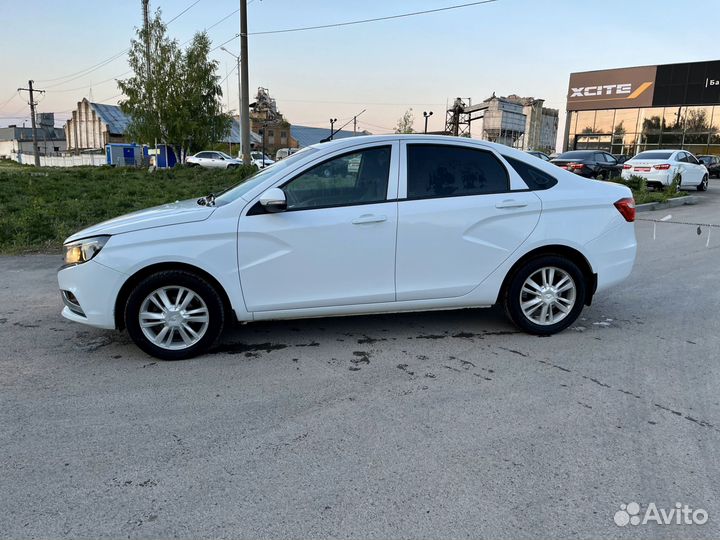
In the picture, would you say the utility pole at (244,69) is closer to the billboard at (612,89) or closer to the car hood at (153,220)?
the car hood at (153,220)

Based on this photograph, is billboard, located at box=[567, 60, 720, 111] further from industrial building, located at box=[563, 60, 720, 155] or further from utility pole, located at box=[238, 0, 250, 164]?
utility pole, located at box=[238, 0, 250, 164]

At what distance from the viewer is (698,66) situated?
128 feet

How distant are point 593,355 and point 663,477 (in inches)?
70.5

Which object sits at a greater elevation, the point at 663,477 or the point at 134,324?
the point at 134,324

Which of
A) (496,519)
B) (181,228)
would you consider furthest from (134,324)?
(496,519)

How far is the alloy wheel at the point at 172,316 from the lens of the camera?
428 centimetres

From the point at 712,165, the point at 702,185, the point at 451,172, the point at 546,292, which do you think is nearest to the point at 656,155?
the point at 702,185

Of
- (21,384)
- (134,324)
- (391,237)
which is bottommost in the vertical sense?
(21,384)

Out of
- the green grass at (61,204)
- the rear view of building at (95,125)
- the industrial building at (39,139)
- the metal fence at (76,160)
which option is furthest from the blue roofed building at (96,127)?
the green grass at (61,204)

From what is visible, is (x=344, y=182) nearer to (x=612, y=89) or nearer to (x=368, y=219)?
(x=368, y=219)

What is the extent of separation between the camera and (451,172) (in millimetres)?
4727

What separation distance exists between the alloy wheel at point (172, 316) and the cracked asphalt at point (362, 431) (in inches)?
8.1

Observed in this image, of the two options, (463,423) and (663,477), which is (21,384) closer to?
(463,423)

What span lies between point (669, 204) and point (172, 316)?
1525 cm
